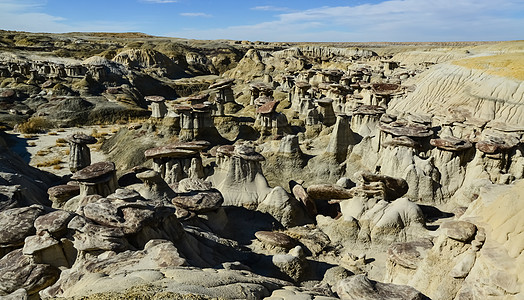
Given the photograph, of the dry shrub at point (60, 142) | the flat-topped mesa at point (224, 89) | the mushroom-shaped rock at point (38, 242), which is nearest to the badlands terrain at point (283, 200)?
the mushroom-shaped rock at point (38, 242)

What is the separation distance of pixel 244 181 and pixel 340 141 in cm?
657

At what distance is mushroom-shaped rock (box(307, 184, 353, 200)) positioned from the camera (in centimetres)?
1540

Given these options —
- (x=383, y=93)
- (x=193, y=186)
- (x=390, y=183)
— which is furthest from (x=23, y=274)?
(x=383, y=93)

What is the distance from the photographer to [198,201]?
13.0m

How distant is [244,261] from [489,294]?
264 inches

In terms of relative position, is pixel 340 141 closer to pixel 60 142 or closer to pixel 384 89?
pixel 384 89

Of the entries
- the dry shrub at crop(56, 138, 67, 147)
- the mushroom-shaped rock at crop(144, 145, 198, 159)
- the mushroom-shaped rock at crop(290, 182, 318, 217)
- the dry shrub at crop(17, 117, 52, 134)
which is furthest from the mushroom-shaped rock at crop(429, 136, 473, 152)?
the dry shrub at crop(17, 117, 52, 134)

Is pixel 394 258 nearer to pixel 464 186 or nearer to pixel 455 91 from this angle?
pixel 464 186

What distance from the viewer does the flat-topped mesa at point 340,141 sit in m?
19.5

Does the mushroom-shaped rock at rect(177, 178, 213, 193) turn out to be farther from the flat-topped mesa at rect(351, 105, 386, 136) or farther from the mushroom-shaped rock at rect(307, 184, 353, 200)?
the flat-topped mesa at rect(351, 105, 386, 136)

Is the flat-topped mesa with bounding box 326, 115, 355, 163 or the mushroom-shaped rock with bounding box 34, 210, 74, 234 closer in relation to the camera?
the mushroom-shaped rock with bounding box 34, 210, 74, 234

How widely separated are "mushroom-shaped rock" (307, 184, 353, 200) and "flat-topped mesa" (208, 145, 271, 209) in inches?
79.7

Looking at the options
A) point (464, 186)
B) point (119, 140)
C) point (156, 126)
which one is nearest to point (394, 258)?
point (464, 186)

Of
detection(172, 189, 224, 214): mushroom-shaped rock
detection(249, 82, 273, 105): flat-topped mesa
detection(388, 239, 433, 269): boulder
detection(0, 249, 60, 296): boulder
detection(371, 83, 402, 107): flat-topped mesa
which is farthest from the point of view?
detection(249, 82, 273, 105): flat-topped mesa
